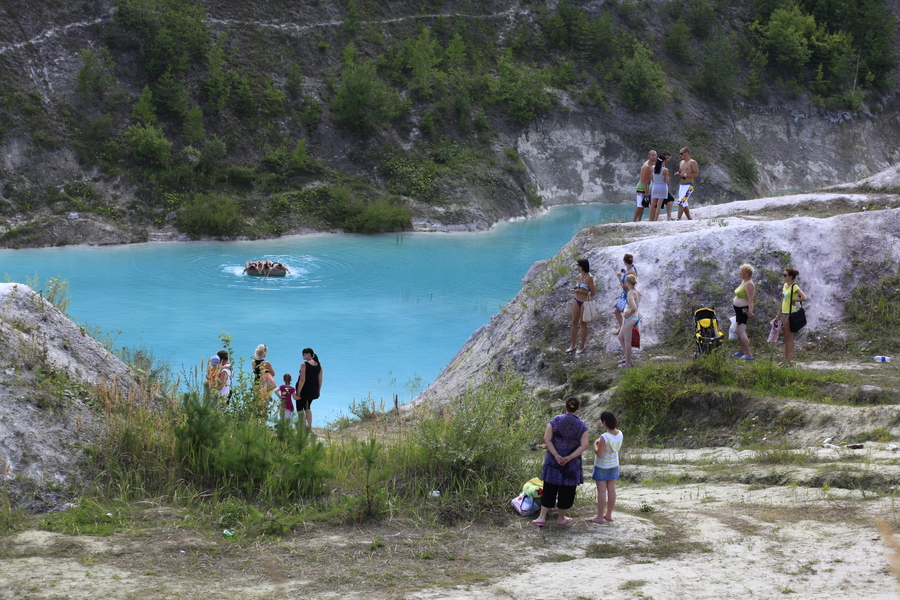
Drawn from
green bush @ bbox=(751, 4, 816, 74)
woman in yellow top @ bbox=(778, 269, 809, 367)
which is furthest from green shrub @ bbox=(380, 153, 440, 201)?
woman in yellow top @ bbox=(778, 269, 809, 367)

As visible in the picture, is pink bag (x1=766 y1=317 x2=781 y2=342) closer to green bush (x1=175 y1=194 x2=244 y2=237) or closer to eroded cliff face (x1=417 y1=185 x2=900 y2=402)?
eroded cliff face (x1=417 y1=185 x2=900 y2=402)

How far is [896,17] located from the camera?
194 feet

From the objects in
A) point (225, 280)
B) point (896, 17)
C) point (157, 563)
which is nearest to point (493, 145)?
point (225, 280)

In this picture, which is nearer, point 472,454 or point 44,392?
point 472,454

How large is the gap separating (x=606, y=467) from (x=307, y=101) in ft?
115

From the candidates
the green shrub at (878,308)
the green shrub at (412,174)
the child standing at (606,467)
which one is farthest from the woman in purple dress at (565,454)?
the green shrub at (412,174)

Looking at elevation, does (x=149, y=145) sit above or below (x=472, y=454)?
above

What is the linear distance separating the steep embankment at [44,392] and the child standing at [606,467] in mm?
5130

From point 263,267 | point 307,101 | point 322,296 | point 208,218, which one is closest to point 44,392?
point 322,296

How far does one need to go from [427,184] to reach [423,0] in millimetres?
13576

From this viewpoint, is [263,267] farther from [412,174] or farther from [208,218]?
[412,174]

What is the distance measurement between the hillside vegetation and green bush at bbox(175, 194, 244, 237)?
2.6 inches

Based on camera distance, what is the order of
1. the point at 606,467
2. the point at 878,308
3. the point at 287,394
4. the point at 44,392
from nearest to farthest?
the point at 606,467
the point at 44,392
the point at 287,394
the point at 878,308

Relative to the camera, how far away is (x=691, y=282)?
16391 millimetres
